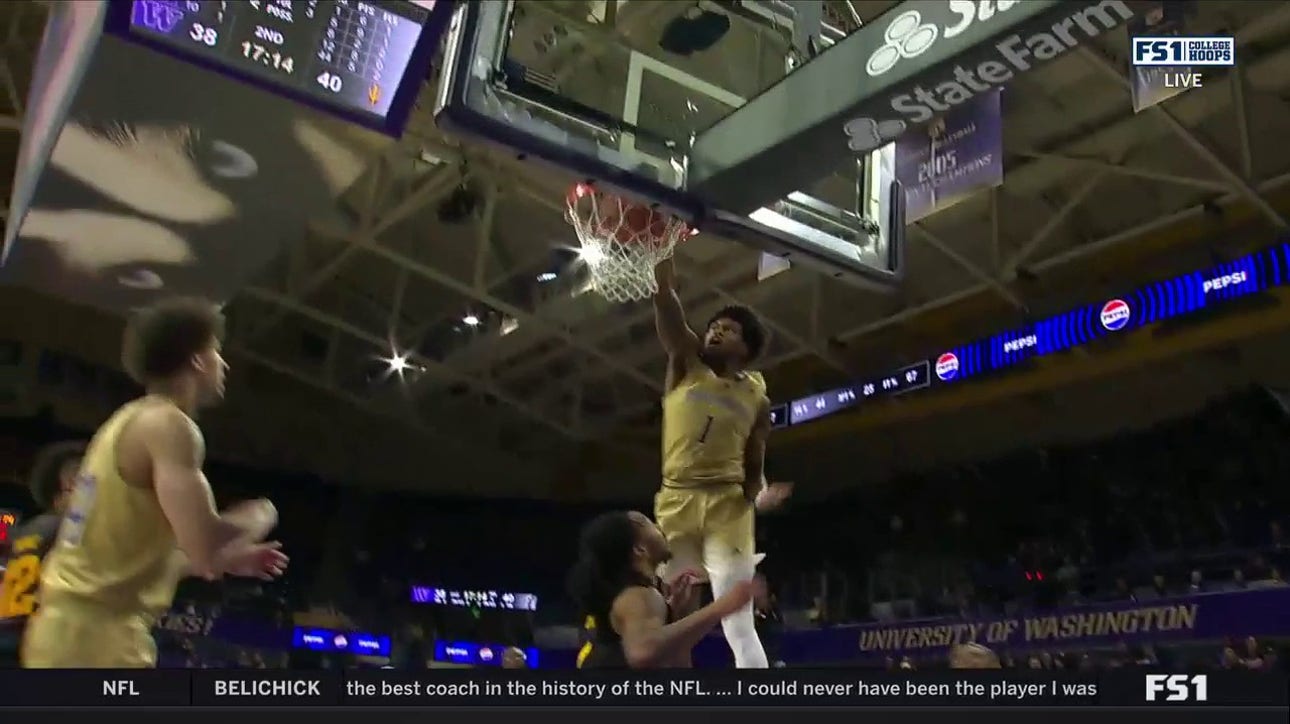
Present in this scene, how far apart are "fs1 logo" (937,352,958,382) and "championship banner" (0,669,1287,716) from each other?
9.82 metres

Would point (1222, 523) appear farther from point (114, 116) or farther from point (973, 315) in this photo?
point (114, 116)

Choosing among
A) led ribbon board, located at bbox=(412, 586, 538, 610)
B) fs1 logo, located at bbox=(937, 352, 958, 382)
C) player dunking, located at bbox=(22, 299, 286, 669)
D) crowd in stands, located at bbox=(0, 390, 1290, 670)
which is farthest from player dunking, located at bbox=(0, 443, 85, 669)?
led ribbon board, located at bbox=(412, 586, 538, 610)

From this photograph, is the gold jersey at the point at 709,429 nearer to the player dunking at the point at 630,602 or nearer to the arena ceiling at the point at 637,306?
the player dunking at the point at 630,602

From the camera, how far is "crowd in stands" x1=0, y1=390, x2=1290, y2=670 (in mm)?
11430

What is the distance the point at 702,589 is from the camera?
3.41m

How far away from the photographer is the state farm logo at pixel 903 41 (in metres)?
3.51

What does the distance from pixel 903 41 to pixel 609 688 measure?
2382mm

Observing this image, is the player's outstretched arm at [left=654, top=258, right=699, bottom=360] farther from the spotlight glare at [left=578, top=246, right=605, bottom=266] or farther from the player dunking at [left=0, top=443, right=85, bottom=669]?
the player dunking at [left=0, top=443, right=85, bottom=669]

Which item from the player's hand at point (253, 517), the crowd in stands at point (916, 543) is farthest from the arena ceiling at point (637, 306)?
the player's hand at point (253, 517)

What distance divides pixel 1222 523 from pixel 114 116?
11515 mm

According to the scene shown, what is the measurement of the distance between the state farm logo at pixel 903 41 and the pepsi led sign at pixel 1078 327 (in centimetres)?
719

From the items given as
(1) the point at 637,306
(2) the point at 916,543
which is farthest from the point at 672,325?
(2) the point at 916,543

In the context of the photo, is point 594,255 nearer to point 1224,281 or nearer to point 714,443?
point 714,443

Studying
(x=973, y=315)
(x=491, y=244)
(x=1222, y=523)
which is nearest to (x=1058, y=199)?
(x=973, y=315)
